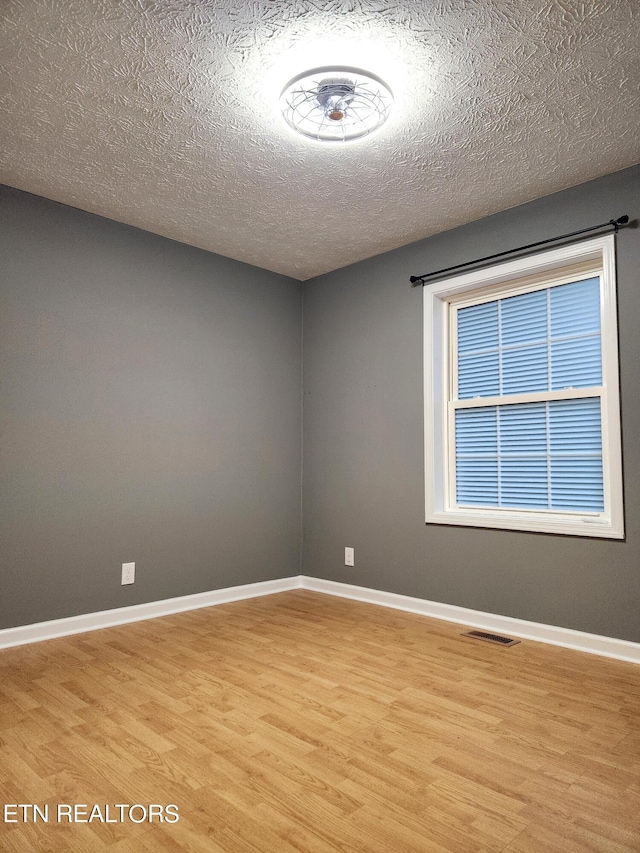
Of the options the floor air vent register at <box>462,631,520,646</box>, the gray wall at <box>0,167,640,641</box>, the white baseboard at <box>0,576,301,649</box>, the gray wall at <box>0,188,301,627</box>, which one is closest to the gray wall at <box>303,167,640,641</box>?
the gray wall at <box>0,167,640,641</box>

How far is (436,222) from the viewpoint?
3.68m

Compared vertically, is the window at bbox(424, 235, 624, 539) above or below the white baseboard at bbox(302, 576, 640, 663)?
above

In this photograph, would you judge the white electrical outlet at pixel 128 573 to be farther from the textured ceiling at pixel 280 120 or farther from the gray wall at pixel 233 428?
the textured ceiling at pixel 280 120

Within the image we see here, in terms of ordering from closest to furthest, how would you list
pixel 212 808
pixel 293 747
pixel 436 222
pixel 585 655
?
1. pixel 212 808
2. pixel 293 747
3. pixel 585 655
4. pixel 436 222

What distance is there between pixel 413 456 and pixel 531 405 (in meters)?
0.87

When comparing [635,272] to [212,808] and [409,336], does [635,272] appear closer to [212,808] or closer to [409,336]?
[409,336]

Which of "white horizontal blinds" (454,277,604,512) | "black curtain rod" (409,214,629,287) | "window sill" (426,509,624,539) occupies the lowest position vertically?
"window sill" (426,509,624,539)

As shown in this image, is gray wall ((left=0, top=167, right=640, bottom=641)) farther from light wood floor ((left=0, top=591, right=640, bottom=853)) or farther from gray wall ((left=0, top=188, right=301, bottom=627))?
light wood floor ((left=0, top=591, right=640, bottom=853))

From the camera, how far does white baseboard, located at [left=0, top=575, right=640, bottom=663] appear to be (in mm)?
3002

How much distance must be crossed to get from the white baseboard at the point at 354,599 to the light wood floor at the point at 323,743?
0.35 feet

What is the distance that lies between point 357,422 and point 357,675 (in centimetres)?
206

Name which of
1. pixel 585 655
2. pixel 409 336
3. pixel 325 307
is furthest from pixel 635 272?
pixel 325 307

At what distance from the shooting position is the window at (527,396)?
123 inches

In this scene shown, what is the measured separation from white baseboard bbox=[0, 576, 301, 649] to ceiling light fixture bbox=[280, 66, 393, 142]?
9.57ft
